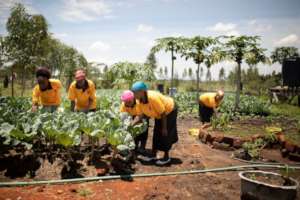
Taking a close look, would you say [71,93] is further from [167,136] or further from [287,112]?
[287,112]

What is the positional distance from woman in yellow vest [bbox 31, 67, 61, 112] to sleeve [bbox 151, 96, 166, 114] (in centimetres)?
231

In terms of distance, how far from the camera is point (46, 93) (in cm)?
607

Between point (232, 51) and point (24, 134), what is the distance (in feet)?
31.8

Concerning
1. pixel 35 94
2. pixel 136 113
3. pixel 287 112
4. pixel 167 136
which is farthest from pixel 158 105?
pixel 287 112

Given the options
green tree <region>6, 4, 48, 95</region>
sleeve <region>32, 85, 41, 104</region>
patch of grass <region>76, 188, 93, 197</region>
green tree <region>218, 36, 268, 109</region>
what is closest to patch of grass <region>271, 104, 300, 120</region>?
green tree <region>218, 36, 268, 109</region>

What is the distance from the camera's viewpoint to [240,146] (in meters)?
6.84

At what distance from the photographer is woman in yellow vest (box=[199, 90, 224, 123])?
831 centimetres

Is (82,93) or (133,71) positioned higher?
(133,71)

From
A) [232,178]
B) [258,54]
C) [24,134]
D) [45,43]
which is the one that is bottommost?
[232,178]

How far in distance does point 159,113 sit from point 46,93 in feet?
8.30

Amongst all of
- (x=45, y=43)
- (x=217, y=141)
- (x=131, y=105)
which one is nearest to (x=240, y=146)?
(x=217, y=141)

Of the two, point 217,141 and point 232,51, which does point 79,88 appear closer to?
point 217,141

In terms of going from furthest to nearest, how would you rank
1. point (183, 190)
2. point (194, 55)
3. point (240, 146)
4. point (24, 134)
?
point (194, 55) < point (240, 146) < point (24, 134) < point (183, 190)

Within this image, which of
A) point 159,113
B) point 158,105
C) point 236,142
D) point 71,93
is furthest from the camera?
point 236,142
